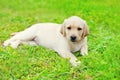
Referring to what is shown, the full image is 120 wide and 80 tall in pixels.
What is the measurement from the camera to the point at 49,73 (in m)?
7.22

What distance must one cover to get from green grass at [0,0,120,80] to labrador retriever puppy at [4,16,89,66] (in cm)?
15

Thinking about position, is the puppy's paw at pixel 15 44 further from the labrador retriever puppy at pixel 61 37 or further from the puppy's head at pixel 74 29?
the puppy's head at pixel 74 29

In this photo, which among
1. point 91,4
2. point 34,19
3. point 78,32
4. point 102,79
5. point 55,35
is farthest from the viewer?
point 91,4

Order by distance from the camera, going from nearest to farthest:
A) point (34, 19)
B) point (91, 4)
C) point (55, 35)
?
point (55, 35), point (34, 19), point (91, 4)

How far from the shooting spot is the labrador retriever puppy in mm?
7969

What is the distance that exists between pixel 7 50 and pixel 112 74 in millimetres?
2212

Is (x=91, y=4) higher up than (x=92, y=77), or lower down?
higher up

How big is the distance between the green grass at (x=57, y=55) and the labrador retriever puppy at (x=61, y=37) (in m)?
0.15

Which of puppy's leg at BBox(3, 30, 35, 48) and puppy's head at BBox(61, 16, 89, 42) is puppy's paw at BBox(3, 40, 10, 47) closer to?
puppy's leg at BBox(3, 30, 35, 48)

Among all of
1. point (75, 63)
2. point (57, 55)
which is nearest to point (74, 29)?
point (57, 55)

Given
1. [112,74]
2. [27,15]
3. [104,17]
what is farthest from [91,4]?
[112,74]

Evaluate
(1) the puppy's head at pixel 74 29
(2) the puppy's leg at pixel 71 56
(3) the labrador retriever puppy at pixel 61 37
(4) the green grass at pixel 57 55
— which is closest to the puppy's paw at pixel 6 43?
(3) the labrador retriever puppy at pixel 61 37

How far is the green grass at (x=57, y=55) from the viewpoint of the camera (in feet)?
23.5

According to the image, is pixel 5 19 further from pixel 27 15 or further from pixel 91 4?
pixel 91 4
